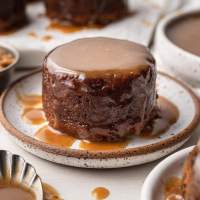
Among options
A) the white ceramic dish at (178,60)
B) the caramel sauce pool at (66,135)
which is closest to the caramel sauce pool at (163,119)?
the caramel sauce pool at (66,135)

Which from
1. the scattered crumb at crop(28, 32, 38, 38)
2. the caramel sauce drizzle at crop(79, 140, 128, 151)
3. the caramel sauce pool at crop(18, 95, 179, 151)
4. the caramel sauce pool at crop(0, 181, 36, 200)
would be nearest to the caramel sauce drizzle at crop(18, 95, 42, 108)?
the caramel sauce pool at crop(18, 95, 179, 151)

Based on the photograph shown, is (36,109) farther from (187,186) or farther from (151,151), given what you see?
(187,186)

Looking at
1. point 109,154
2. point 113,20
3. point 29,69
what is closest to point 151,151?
point 109,154

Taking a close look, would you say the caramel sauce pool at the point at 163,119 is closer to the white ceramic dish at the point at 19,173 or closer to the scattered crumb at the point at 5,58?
the white ceramic dish at the point at 19,173

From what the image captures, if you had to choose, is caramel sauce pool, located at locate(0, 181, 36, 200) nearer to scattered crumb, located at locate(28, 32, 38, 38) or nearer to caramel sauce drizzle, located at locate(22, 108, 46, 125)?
caramel sauce drizzle, located at locate(22, 108, 46, 125)

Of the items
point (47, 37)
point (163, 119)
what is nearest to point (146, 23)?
point (47, 37)

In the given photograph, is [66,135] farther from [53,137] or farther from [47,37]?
[47,37]
